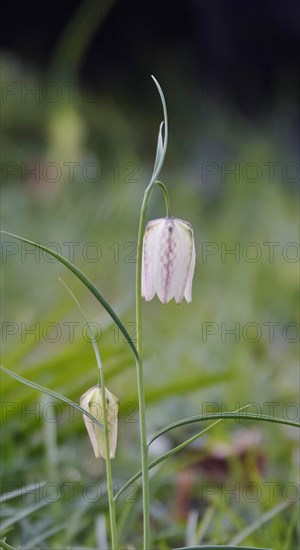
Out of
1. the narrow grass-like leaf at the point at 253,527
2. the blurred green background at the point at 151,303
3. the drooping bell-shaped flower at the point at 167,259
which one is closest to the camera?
the drooping bell-shaped flower at the point at 167,259

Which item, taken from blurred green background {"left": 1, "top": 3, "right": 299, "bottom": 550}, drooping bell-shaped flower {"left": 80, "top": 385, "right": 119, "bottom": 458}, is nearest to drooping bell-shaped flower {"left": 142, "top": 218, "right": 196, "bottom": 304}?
drooping bell-shaped flower {"left": 80, "top": 385, "right": 119, "bottom": 458}

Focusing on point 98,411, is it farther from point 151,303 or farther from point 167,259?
point 151,303

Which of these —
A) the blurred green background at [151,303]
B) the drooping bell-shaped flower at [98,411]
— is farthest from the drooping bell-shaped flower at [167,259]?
the blurred green background at [151,303]

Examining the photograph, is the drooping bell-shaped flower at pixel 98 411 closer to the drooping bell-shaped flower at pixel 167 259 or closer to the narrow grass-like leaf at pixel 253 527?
the drooping bell-shaped flower at pixel 167 259

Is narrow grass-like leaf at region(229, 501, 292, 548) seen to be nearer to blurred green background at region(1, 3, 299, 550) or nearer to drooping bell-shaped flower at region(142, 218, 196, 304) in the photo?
blurred green background at region(1, 3, 299, 550)

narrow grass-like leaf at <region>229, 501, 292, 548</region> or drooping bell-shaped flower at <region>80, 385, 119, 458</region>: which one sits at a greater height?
drooping bell-shaped flower at <region>80, 385, 119, 458</region>

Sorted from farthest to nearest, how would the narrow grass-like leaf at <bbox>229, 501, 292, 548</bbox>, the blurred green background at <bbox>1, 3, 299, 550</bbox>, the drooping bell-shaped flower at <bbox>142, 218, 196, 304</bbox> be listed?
the blurred green background at <bbox>1, 3, 299, 550</bbox>, the narrow grass-like leaf at <bbox>229, 501, 292, 548</bbox>, the drooping bell-shaped flower at <bbox>142, 218, 196, 304</bbox>

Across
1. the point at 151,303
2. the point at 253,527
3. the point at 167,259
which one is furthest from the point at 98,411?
the point at 151,303
